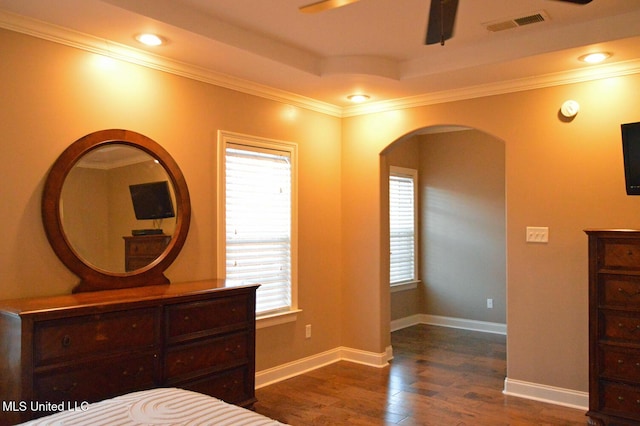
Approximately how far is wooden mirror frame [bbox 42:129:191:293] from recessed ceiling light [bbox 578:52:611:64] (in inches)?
121

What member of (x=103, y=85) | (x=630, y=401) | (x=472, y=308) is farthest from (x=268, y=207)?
(x=472, y=308)

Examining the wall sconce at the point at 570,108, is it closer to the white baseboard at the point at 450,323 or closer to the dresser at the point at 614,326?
the dresser at the point at 614,326

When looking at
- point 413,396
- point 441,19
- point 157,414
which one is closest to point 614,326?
point 413,396

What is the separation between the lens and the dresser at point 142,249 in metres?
3.41

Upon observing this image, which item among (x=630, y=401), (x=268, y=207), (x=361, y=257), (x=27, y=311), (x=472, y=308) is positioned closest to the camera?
(x=27, y=311)

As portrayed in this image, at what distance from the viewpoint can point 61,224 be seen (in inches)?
121

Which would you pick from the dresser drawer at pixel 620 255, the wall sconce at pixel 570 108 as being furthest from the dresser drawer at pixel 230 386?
the wall sconce at pixel 570 108

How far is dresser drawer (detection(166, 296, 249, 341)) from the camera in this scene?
3.10 metres

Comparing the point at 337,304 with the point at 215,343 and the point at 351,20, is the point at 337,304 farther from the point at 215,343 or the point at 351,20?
the point at 351,20

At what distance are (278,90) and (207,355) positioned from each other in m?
2.40

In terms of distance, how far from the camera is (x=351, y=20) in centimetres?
337

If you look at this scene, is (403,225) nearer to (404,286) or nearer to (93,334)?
(404,286)

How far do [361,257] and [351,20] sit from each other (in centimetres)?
252

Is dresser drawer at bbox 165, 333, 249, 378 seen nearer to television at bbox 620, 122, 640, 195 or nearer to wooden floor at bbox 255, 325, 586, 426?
wooden floor at bbox 255, 325, 586, 426
